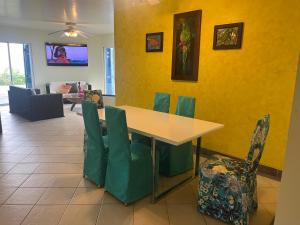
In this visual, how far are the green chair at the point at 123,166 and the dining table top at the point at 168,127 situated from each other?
20 cm

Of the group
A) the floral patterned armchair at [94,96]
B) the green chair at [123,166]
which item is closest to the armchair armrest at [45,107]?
the floral patterned armchair at [94,96]

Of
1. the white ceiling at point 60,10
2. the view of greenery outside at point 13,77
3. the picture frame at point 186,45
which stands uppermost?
the white ceiling at point 60,10

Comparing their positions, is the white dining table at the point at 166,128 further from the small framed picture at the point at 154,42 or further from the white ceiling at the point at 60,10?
the white ceiling at the point at 60,10

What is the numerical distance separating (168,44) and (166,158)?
1.98 meters

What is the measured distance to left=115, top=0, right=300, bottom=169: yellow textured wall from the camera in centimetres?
265

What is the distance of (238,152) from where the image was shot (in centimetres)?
322

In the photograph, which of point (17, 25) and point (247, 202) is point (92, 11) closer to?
point (17, 25)

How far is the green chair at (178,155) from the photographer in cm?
284

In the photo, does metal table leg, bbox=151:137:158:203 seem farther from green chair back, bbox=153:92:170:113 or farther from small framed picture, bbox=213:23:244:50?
small framed picture, bbox=213:23:244:50

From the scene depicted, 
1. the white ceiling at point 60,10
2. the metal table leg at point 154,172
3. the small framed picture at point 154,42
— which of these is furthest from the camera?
the white ceiling at point 60,10

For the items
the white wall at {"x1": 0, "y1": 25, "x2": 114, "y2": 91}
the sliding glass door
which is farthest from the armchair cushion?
the sliding glass door

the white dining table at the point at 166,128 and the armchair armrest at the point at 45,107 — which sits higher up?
the white dining table at the point at 166,128

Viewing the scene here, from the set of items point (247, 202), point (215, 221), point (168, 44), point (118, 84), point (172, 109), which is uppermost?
point (168, 44)

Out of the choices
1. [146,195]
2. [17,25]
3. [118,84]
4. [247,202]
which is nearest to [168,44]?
[118,84]
